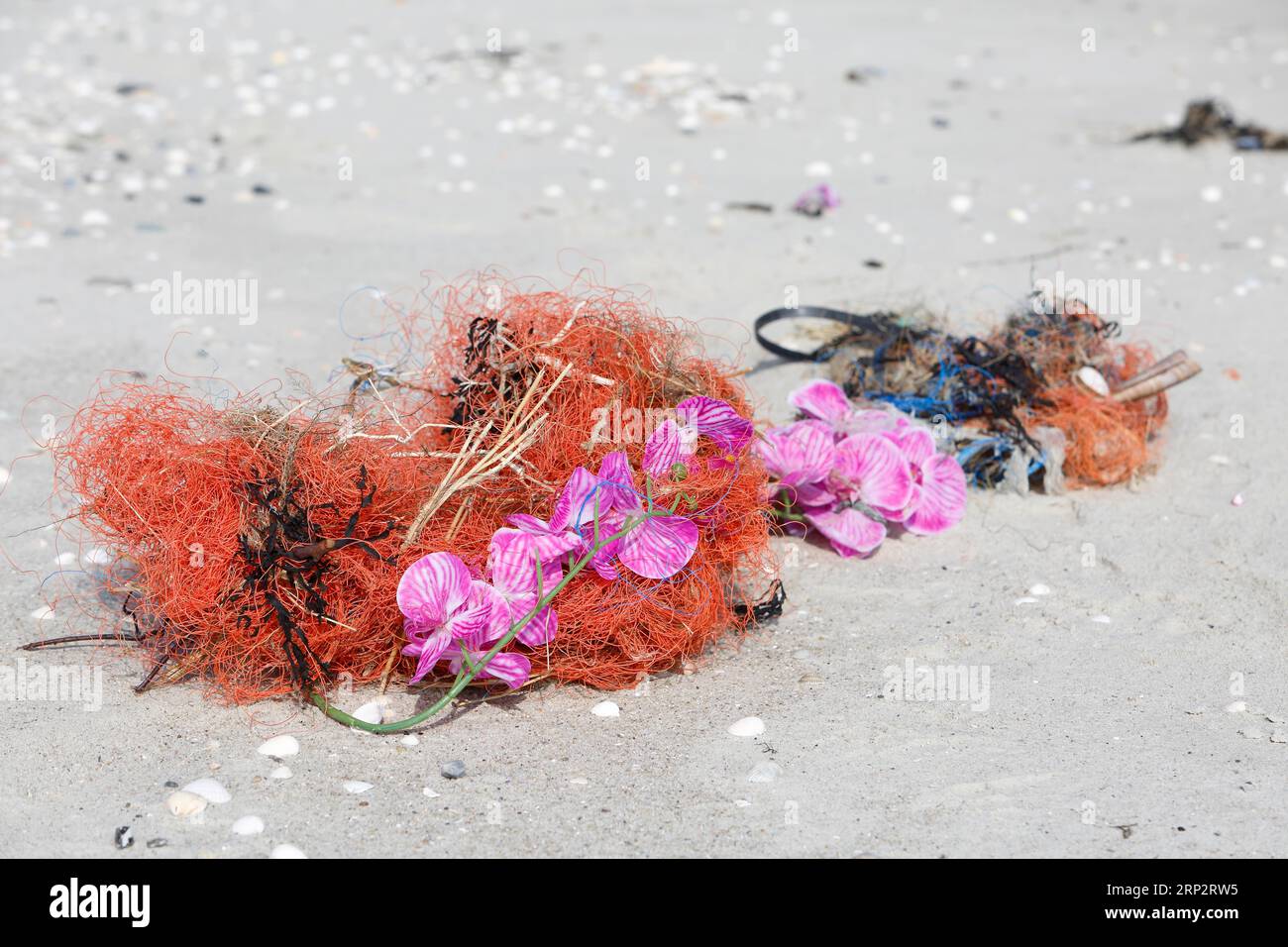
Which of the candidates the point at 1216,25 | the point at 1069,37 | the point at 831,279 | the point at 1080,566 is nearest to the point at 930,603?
the point at 1080,566

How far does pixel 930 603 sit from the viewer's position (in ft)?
11.2

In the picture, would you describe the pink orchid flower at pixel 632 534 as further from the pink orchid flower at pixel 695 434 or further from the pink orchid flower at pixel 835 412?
the pink orchid flower at pixel 835 412

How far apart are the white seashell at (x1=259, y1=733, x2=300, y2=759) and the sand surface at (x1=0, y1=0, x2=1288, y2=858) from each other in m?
0.03

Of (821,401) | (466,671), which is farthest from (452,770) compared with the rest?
(821,401)

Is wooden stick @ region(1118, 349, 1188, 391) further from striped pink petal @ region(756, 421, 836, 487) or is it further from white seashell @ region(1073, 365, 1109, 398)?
striped pink petal @ region(756, 421, 836, 487)

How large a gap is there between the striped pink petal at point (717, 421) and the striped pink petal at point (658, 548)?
0.29m

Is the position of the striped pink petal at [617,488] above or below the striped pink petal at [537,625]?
above

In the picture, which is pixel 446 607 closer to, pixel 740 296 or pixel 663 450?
pixel 663 450

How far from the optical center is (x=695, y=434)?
10.1ft

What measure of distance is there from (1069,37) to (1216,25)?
61.9 inches

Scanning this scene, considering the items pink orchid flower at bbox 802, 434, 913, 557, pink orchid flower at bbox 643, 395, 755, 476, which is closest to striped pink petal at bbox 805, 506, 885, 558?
pink orchid flower at bbox 802, 434, 913, 557

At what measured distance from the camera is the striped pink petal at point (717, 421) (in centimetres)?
310

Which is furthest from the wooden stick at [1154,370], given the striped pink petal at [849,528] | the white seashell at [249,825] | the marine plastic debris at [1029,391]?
the white seashell at [249,825]
